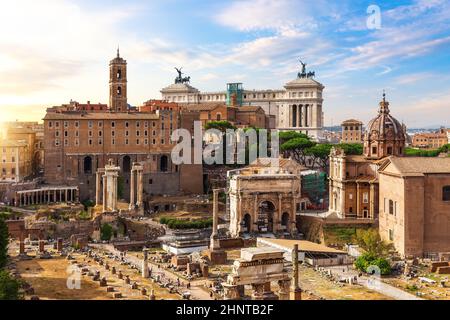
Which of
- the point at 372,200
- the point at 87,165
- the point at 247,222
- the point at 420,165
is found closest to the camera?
the point at 420,165

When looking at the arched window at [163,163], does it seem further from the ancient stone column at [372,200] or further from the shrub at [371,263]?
the shrub at [371,263]

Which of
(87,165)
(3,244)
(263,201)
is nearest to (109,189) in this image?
(87,165)

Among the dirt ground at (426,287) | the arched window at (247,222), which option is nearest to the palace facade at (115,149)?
the arched window at (247,222)

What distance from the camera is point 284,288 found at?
25.8 meters

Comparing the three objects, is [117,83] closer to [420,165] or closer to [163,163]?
[163,163]

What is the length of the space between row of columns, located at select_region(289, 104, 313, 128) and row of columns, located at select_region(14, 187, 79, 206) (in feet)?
154

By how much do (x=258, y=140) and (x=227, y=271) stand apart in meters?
35.4

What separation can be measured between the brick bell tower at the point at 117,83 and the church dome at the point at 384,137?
2780 centimetres

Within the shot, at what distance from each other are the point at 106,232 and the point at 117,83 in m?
24.2

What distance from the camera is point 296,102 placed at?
→ 9744cm

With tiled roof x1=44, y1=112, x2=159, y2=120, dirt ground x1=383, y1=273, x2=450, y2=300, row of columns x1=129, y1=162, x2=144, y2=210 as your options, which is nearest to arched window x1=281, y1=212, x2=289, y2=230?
row of columns x1=129, y1=162, x2=144, y2=210

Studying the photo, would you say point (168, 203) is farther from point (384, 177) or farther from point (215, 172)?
point (384, 177)

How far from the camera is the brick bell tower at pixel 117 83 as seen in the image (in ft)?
227
